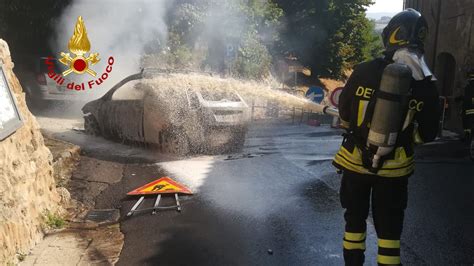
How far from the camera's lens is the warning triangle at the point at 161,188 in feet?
18.4

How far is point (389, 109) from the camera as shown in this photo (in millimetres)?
2859

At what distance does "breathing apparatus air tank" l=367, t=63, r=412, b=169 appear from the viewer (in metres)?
2.81

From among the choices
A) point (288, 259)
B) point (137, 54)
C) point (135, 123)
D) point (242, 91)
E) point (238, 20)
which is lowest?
point (288, 259)

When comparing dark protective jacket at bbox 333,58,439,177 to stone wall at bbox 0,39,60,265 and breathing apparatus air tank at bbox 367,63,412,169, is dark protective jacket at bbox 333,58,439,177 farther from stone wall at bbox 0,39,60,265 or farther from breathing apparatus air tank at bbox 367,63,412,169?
stone wall at bbox 0,39,60,265

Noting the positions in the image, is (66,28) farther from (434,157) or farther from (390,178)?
(390,178)

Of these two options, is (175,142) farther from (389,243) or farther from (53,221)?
(389,243)

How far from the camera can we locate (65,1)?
13.9 meters

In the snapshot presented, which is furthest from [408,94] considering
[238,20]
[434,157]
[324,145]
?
[238,20]

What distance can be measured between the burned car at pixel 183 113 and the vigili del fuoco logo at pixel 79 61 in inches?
153

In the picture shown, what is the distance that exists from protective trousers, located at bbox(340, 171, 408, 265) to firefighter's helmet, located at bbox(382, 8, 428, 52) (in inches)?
37.6

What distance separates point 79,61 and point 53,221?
34.3 feet

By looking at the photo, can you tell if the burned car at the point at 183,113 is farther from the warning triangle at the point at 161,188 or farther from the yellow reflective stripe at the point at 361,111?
the yellow reflective stripe at the point at 361,111

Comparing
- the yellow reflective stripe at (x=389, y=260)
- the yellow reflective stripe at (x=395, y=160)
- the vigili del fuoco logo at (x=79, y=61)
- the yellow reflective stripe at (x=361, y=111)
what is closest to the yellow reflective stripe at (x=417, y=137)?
the yellow reflective stripe at (x=395, y=160)

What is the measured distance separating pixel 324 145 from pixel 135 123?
13.4 feet
